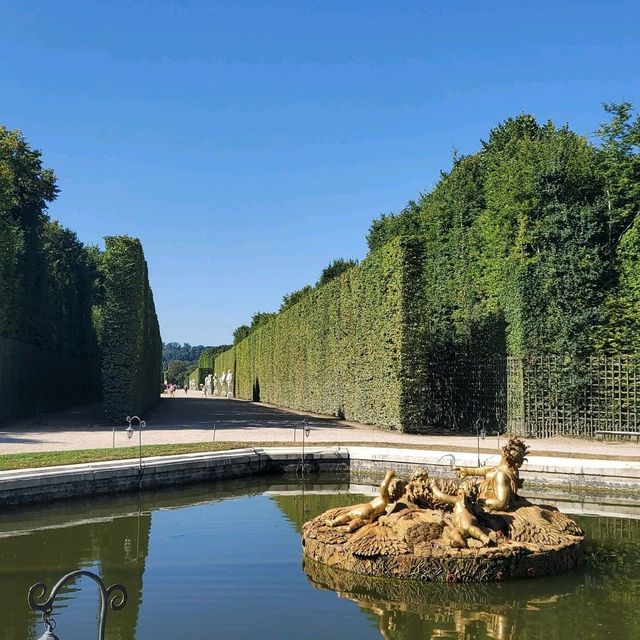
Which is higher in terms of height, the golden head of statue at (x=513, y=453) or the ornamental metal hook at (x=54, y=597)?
the golden head of statue at (x=513, y=453)

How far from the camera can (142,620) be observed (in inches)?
229

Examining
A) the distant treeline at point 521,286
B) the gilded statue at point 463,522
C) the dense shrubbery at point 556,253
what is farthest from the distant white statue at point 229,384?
the gilded statue at point 463,522

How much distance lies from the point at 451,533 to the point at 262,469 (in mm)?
7298

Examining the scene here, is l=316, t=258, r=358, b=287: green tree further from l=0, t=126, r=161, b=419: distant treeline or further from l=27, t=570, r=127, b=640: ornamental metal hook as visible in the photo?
l=27, t=570, r=127, b=640: ornamental metal hook

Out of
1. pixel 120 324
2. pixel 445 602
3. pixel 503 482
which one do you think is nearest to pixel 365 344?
pixel 120 324

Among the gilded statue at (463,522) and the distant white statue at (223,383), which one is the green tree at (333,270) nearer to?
the distant white statue at (223,383)

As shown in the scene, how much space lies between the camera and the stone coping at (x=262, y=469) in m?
10.8

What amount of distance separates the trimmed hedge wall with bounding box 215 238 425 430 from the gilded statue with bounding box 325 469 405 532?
1265cm

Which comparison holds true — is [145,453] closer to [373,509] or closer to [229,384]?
[373,509]

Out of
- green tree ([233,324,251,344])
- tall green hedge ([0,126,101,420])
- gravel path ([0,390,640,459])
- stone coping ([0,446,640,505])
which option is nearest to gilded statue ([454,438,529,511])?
stone coping ([0,446,640,505])

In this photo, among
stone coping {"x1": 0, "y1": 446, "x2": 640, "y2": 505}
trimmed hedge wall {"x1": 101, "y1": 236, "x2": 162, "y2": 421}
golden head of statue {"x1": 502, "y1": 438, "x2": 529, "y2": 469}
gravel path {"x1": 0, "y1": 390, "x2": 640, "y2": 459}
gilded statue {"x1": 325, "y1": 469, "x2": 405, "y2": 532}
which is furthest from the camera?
trimmed hedge wall {"x1": 101, "y1": 236, "x2": 162, "y2": 421}

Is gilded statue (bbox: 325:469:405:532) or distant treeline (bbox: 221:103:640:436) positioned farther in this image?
distant treeline (bbox: 221:103:640:436)

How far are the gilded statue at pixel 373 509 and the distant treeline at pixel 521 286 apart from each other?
1265cm

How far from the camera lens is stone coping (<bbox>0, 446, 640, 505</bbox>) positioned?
10781mm
